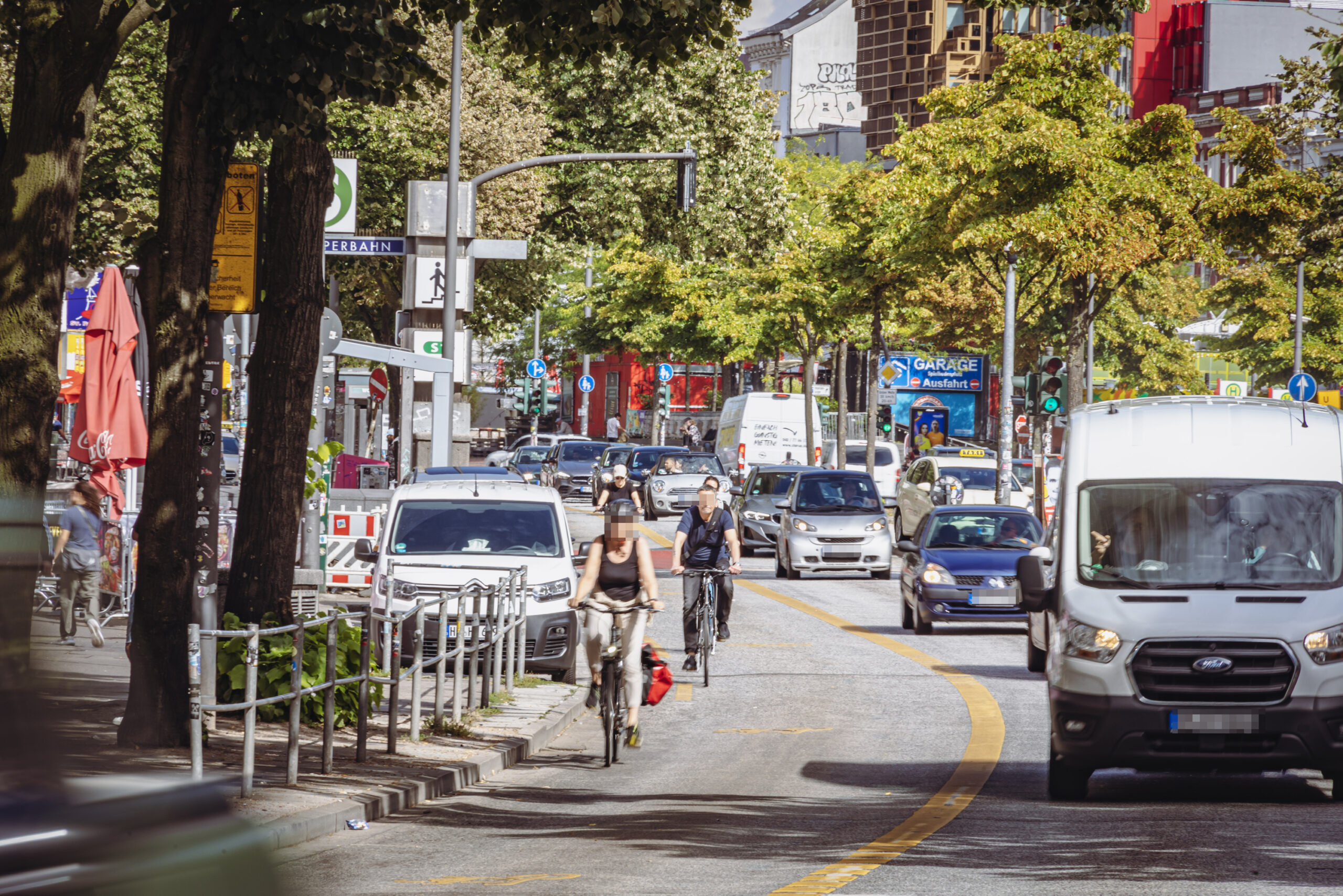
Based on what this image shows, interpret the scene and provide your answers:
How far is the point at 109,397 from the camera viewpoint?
63.0 feet

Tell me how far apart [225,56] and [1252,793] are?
24.5 feet

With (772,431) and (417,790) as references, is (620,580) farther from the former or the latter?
(772,431)

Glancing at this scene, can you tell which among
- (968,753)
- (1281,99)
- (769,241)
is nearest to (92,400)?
(968,753)

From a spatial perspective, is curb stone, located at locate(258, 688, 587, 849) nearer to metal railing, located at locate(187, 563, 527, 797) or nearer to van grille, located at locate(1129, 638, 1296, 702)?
metal railing, located at locate(187, 563, 527, 797)

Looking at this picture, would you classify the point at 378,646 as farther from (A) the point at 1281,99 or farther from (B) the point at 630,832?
(A) the point at 1281,99

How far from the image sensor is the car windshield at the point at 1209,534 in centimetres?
1139

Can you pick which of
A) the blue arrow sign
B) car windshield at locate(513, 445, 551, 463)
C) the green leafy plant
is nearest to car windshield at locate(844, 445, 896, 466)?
car windshield at locate(513, 445, 551, 463)

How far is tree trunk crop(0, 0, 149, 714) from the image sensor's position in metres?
9.98

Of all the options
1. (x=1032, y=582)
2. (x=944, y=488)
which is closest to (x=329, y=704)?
(x=1032, y=582)

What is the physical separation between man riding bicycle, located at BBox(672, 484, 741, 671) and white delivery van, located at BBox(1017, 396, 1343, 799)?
6.52 metres

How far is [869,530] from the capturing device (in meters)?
30.9

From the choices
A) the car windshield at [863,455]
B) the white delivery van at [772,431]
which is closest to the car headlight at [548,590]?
the white delivery van at [772,431]

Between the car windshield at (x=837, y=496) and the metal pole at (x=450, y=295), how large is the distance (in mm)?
5727

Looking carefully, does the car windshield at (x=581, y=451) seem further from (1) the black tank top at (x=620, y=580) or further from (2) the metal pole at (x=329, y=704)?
(2) the metal pole at (x=329, y=704)
